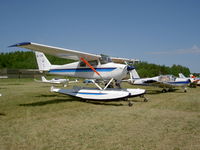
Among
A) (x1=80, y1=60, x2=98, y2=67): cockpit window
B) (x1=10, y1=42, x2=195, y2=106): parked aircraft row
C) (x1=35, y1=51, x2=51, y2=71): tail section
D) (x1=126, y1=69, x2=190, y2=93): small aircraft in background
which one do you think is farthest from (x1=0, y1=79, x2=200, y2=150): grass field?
(x1=126, y1=69, x2=190, y2=93): small aircraft in background

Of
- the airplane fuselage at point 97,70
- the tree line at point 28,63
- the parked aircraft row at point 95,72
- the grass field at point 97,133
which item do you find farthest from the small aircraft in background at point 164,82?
the tree line at point 28,63

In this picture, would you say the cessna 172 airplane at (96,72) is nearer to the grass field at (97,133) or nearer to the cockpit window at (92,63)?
the cockpit window at (92,63)

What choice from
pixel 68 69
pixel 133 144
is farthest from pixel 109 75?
pixel 133 144

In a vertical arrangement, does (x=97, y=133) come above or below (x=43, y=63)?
below

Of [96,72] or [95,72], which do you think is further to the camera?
[95,72]

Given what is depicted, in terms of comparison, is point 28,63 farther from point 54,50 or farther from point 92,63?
point 54,50

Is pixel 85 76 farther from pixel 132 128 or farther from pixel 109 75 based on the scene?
pixel 132 128

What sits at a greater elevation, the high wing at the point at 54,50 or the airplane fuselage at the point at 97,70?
the high wing at the point at 54,50

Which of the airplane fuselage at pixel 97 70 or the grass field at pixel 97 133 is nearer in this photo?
the grass field at pixel 97 133

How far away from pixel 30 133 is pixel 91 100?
217 inches

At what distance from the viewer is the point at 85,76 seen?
32.7 feet

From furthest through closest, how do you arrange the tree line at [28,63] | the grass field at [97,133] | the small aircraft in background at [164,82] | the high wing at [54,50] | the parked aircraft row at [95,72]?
the tree line at [28,63], the small aircraft in background at [164,82], the parked aircraft row at [95,72], the high wing at [54,50], the grass field at [97,133]

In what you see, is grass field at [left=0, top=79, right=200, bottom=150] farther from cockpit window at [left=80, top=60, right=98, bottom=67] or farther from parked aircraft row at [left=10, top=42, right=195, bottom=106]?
cockpit window at [left=80, top=60, right=98, bottom=67]

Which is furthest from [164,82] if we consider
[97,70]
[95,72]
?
[95,72]
